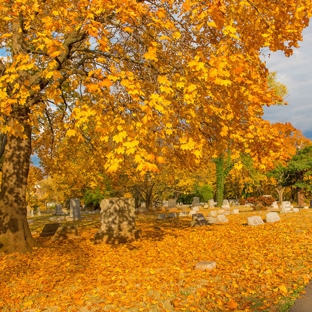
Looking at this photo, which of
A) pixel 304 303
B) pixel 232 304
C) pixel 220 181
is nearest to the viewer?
pixel 304 303

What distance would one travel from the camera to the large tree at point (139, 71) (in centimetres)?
616

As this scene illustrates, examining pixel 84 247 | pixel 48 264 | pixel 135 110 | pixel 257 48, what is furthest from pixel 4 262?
pixel 257 48

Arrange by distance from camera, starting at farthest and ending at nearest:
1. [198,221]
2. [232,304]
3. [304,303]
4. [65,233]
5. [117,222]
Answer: [198,221], [65,233], [117,222], [232,304], [304,303]

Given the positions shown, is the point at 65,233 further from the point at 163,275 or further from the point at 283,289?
the point at 283,289

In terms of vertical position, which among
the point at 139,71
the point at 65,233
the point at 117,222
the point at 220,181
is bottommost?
the point at 65,233

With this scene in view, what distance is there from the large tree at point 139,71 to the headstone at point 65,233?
8.33 feet

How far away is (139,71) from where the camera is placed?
10867 mm

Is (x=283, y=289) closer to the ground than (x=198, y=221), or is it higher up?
closer to the ground

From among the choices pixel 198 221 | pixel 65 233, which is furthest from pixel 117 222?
pixel 198 221

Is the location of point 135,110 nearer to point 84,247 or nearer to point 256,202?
point 84,247

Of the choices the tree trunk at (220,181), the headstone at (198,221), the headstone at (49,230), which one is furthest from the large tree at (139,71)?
the tree trunk at (220,181)

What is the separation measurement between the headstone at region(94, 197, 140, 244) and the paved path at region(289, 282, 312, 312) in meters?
7.88

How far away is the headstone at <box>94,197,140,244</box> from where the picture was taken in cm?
1229

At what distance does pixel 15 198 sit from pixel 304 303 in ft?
28.7
